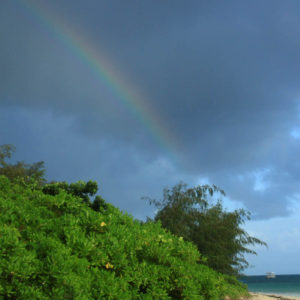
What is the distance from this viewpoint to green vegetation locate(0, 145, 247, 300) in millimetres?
5160

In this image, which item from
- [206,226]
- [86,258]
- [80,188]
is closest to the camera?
[86,258]

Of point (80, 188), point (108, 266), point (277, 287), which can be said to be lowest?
point (108, 266)

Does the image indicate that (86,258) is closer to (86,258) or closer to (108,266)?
(86,258)

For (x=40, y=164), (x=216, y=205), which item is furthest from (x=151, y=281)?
(x=40, y=164)

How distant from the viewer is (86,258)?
6.05m

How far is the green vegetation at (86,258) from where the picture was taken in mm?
5160

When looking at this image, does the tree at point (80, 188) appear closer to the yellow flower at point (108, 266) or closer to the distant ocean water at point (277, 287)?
the yellow flower at point (108, 266)

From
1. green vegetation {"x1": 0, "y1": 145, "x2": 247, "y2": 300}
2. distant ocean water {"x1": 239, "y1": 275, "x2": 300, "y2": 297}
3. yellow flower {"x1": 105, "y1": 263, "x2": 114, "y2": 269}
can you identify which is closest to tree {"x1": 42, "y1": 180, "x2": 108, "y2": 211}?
green vegetation {"x1": 0, "y1": 145, "x2": 247, "y2": 300}

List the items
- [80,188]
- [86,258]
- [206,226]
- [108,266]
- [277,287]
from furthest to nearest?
[277,287] → [206,226] → [80,188] → [108,266] → [86,258]

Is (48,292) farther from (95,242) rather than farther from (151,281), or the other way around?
(151,281)

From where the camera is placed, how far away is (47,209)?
311 inches

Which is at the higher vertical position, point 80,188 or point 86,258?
point 80,188

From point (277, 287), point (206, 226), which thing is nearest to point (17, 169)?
point (206, 226)

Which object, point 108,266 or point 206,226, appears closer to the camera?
point 108,266
